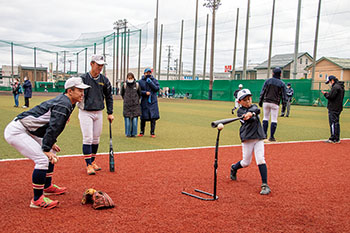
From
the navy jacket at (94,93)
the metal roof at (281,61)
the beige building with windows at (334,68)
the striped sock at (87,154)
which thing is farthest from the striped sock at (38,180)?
the metal roof at (281,61)

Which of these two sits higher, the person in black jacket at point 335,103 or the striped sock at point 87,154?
the person in black jacket at point 335,103

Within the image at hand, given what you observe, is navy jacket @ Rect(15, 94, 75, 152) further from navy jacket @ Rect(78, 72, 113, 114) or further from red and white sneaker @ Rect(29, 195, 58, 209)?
navy jacket @ Rect(78, 72, 113, 114)

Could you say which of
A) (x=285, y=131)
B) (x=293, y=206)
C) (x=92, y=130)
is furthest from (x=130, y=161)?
(x=285, y=131)

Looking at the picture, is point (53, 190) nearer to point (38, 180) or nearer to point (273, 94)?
point (38, 180)

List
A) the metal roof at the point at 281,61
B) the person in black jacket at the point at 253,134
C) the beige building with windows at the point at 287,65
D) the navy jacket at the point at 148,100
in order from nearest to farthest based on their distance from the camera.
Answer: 1. the person in black jacket at the point at 253,134
2. the navy jacket at the point at 148,100
3. the beige building with windows at the point at 287,65
4. the metal roof at the point at 281,61

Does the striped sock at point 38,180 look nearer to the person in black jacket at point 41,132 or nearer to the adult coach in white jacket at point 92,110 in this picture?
the person in black jacket at point 41,132

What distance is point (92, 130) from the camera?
6.01 m

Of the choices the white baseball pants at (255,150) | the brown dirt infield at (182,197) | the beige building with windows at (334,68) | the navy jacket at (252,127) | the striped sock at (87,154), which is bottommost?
the brown dirt infield at (182,197)

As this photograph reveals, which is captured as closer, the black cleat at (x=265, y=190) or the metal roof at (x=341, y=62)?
the black cleat at (x=265, y=190)

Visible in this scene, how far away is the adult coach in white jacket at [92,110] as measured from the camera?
5.86 m

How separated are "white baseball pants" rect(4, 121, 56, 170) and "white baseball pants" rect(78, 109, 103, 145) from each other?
1.82 m

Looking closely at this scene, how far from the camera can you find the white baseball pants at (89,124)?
5.90m

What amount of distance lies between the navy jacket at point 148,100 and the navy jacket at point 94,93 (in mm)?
4092

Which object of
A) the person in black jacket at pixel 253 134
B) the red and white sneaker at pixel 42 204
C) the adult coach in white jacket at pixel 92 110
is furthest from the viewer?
the adult coach in white jacket at pixel 92 110
